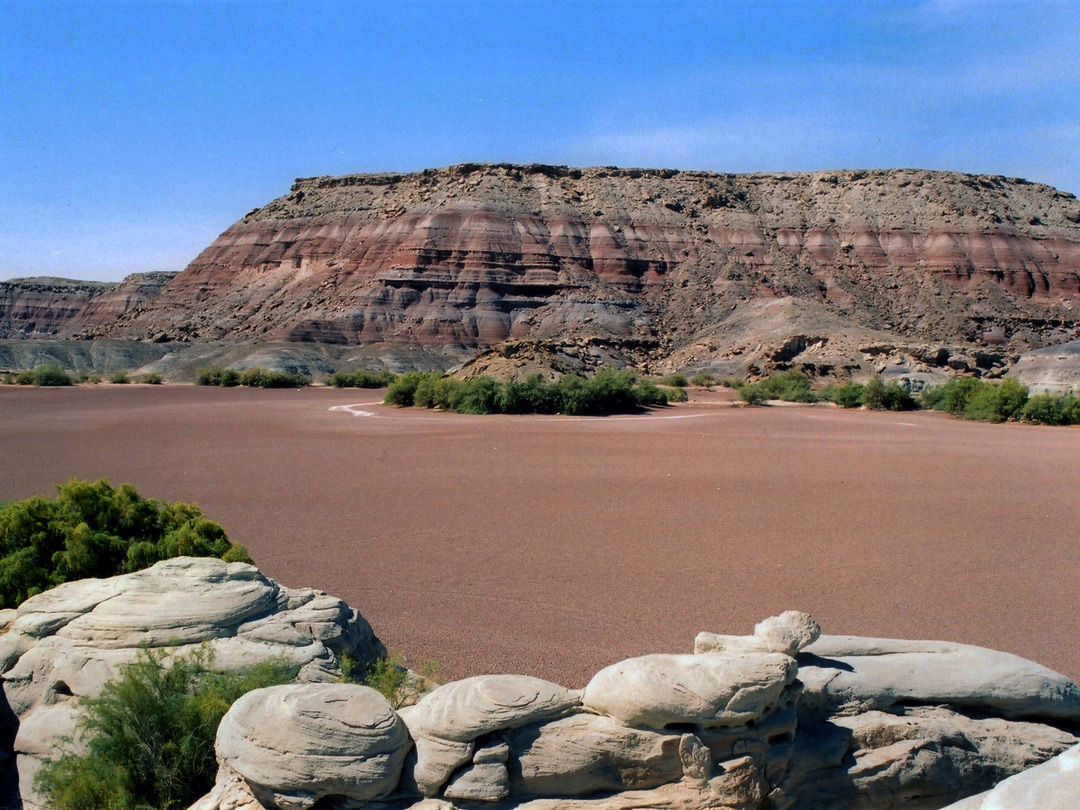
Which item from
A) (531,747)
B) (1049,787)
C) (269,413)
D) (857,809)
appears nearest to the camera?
(1049,787)

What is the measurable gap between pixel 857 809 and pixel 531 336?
216 ft

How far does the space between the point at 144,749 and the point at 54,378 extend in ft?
187

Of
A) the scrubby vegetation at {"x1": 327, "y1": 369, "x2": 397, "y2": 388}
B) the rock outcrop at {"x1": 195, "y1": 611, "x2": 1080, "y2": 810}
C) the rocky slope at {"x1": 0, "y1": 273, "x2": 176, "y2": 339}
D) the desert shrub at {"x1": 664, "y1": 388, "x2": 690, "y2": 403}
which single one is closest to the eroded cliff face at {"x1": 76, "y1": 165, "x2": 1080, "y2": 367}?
the scrubby vegetation at {"x1": 327, "y1": 369, "x2": 397, "y2": 388}

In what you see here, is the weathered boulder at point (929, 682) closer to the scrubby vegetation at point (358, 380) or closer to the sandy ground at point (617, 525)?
the sandy ground at point (617, 525)

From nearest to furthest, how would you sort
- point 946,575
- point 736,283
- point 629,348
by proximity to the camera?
point 946,575 < point 629,348 < point 736,283

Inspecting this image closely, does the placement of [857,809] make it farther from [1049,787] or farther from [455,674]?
[455,674]

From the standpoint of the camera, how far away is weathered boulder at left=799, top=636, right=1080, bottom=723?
17.9 feet

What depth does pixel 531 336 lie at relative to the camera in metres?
70.4

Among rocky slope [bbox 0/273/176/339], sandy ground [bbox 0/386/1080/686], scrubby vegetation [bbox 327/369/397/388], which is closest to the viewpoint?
sandy ground [bbox 0/386/1080/686]

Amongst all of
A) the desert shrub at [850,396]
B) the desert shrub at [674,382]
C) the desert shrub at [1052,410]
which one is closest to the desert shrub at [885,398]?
the desert shrub at [850,396]

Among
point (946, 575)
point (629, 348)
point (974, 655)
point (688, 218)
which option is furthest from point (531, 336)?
point (974, 655)

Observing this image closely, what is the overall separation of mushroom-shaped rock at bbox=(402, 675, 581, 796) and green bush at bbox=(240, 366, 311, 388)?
5330 cm

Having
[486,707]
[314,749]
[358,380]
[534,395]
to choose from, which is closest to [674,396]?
[534,395]

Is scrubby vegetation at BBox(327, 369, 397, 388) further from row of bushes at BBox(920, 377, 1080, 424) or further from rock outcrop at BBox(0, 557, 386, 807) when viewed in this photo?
rock outcrop at BBox(0, 557, 386, 807)
